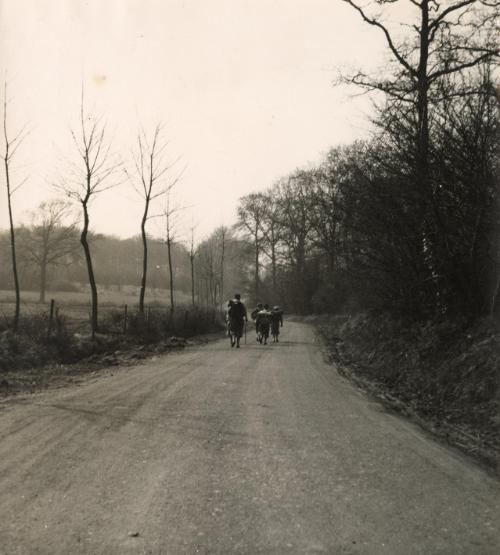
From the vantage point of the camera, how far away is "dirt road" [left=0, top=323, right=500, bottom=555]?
4.00 meters

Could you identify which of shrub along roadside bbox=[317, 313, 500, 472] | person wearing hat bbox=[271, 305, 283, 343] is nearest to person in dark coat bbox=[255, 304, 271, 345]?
person wearing hat bbox=[271, 305, 283, 343]

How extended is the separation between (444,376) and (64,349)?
10.2m

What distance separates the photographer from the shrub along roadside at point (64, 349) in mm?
12430

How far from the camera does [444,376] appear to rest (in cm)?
1017

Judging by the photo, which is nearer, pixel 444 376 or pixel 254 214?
pixel 444 376

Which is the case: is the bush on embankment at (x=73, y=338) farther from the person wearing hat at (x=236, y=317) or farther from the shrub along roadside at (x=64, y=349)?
the person wearing hat at (x=236, y=317)

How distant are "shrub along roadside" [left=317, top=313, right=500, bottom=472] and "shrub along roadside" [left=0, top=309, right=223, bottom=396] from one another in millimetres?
6542

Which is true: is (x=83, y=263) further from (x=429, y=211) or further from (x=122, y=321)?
(x=429, y=211)

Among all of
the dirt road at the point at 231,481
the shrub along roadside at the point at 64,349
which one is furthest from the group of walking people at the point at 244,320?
the dirt road at the point at 231,481

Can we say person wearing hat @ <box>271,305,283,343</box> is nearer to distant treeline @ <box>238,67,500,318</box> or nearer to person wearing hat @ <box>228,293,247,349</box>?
person wearing hat @ <box>228,293,247,349</box>

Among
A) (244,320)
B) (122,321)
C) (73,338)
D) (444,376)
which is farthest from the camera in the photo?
(244,320)

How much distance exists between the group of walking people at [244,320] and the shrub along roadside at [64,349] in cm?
215

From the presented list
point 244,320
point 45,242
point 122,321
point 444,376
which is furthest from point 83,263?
point 444,376

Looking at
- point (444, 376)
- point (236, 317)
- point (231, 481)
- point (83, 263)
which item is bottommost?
point (231, 481)
